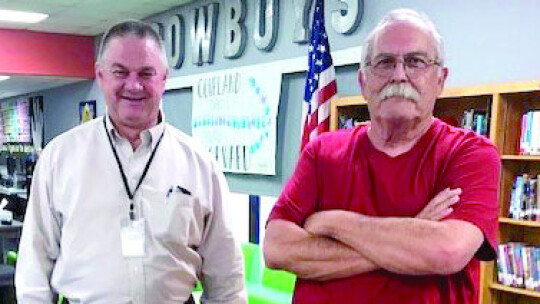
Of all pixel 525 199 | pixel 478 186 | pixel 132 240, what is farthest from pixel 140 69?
pixel 525 199

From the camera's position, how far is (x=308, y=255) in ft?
5.05

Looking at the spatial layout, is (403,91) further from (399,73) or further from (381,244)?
(381,244)

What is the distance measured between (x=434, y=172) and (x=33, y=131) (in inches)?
432

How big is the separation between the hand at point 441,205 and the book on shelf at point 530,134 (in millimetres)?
1754

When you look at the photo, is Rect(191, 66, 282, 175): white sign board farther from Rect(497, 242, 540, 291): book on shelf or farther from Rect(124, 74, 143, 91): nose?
Rect(124, 74, 143, 91): nose

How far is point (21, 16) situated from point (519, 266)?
6.40 metres

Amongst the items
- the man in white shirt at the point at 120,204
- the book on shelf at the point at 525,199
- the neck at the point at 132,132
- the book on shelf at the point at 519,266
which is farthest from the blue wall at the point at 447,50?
the neck at the point at 132,132

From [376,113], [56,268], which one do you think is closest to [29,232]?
[56,268]

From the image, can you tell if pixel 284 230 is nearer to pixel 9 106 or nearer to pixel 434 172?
pixel 434 172

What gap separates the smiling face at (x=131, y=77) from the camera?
194cm

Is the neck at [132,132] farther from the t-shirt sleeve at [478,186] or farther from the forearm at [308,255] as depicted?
the t-shirt sleeve at [478,186]

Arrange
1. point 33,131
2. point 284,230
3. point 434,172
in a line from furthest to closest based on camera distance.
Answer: point 33,131 < point 284,230 < point 434,172

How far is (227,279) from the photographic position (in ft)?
7.04

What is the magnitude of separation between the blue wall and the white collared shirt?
2.15m
